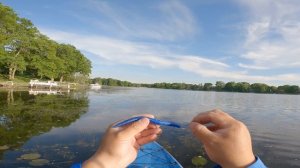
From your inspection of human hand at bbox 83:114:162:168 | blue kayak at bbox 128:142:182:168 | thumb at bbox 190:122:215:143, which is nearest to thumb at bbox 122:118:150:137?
human hand at bbox 83:114:162:168

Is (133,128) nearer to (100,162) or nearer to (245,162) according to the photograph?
(100,162)

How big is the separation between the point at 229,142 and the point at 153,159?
17.7ft

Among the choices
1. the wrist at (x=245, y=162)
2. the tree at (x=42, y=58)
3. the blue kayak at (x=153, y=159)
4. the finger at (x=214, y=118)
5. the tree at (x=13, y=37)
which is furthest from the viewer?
the tree at (x=42, y=58)

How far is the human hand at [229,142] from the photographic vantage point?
1.44 meters

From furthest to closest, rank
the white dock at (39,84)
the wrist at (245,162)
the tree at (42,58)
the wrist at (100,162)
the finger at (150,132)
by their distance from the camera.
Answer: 1. the tree at (42,58)
2. the white dock at (39,84)
3. the finger at (150,132)
4. the wrist at (100,162)
5. the wrist at (245,162)

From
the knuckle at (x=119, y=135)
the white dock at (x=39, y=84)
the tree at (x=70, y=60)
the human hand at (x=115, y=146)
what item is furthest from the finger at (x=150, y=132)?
the tree at (x=70, y=60)

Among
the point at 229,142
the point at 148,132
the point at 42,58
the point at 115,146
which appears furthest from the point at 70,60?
the point at 229,142

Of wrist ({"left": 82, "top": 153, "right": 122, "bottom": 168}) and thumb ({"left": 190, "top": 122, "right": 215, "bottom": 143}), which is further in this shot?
wrist ({"left": 82, "top": 153, "right": 122, "bottom": 168})

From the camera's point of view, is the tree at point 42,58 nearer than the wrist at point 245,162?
No

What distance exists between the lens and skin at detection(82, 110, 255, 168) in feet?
4.75

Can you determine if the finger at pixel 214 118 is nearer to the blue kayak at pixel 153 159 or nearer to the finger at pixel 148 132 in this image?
the finger at pixel 148 132

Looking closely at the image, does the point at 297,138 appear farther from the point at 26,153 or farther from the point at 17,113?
the point at 17,113

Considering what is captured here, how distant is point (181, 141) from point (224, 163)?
14046 mm

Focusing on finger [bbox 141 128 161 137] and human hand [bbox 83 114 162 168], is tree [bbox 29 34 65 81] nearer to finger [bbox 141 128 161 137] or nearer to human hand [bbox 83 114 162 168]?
finger [bbox 141 128 161 137]
